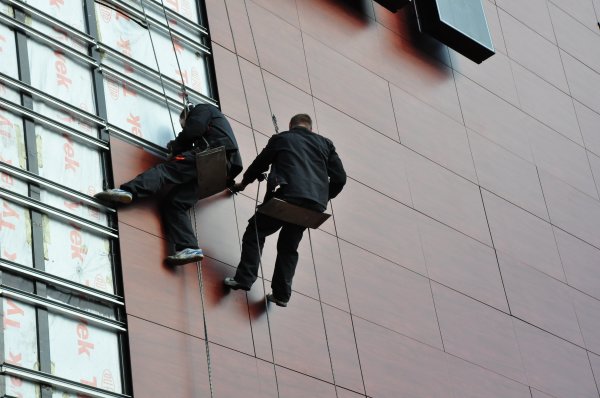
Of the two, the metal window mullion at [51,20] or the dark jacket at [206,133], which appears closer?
the metal window mullion at [51,20]

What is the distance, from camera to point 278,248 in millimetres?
10117

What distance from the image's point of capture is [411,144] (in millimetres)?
13297

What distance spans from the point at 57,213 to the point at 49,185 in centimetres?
22

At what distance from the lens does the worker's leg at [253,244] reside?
984cm

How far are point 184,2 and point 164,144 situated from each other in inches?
75.7

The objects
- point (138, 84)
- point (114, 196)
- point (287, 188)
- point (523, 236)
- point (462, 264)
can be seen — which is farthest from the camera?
point (523, 236)

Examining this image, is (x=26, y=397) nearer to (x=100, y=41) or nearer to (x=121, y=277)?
(x=121, y=277)

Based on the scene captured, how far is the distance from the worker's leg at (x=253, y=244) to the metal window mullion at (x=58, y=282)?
1267 millimetres

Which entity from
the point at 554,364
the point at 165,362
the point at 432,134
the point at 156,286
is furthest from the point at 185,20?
the point at 554,364

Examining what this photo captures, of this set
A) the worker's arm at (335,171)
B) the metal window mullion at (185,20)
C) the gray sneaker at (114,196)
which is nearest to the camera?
the gray sneaker at (114,196)

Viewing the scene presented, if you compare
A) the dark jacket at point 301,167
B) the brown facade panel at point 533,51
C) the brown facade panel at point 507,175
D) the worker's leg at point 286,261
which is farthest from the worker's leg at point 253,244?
the brown facade panel at point 533,51

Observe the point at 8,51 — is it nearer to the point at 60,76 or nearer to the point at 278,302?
the point at 60,76

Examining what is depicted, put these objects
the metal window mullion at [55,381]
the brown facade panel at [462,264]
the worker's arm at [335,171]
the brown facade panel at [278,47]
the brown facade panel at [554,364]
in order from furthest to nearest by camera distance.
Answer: the brown facade panel at [554,364]
the brown facade panel at [462,264]
the brown facade panel at [278,47]
the worker's arm at [335,171]
the metal window mullion at [55,381]

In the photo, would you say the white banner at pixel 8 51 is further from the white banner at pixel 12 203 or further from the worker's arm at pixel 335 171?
the worker's arm at pixel 335 171
